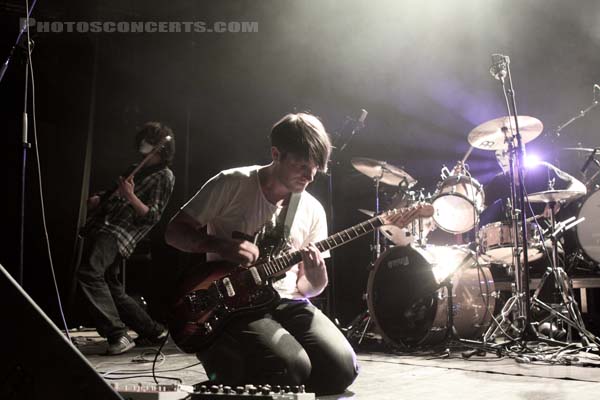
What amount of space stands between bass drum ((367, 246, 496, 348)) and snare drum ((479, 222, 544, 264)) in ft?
1.88

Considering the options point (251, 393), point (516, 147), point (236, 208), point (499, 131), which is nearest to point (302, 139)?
point (236, 208)

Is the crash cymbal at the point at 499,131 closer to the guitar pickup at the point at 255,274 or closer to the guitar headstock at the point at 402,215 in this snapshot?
the guitar headstock at the point at 402,215

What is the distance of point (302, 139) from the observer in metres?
2.87

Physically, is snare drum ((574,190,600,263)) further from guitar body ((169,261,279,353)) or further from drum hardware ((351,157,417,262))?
guitar body ((169,261,279,353))

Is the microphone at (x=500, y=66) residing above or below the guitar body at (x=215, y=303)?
above

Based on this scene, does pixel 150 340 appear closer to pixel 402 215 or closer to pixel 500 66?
pixel 402 215

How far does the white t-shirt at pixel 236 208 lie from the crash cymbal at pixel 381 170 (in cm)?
281

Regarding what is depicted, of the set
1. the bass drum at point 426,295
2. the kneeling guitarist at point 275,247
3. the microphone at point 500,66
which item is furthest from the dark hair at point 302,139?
the bass drum at point 426,295

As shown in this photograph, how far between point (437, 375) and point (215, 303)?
1715 mm

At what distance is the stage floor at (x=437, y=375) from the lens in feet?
9.59

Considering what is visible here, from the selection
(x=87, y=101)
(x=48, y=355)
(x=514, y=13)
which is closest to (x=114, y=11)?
(x=87, y=101)

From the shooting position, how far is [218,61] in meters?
7.69

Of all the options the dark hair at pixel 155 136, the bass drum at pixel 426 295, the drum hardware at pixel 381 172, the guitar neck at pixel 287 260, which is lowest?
the bass drum at pixel 426 295

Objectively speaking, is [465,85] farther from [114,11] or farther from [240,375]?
[240,375]
